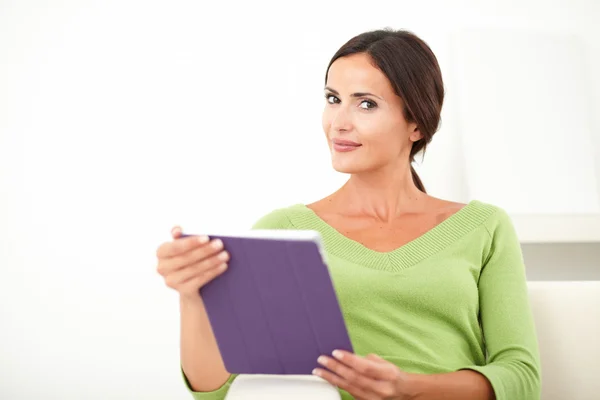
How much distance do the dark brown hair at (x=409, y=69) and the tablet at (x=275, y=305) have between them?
686 millimetres

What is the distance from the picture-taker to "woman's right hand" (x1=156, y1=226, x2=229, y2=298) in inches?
39.1

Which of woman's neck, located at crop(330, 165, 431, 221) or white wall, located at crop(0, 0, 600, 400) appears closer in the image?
woman's neck, located at crop(330, 165, 431, 221)

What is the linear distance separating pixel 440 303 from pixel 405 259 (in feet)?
0.41

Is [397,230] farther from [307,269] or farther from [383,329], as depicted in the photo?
[307,269]

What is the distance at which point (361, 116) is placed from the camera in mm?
1515

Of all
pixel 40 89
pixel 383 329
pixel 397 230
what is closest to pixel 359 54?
pixel 397 230

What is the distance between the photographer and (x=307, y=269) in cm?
97

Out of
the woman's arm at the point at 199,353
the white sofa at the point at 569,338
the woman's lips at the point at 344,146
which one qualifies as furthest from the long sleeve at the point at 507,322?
the woman's arm at the point at 199,353

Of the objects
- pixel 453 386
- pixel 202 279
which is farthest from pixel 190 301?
pixel 453 386

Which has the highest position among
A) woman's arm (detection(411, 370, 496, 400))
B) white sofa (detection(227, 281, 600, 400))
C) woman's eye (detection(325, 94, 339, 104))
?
woman's eye (detection(325, 94, 339, 104))

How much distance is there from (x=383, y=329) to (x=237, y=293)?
46 cm

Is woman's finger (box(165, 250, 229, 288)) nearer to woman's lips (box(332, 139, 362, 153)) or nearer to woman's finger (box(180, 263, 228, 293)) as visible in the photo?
woman's finger (box(180, 263, 228, 293))

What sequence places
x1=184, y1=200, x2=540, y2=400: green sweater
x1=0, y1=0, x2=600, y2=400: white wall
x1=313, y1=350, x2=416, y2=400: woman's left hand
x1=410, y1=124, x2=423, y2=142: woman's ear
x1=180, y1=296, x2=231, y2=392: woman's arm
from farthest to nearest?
x1=0, y1=0, x2=600, y2=400: white wall
x1=410, y1=124, x2=423, y2=142: woman's ear
x1=184, y1=200, x2=540, y2=400: green sweater
x1=180, y1=296, x2=231, y2=392: woman's arm
x1=313, y1=350, x2=416, y2=400: woman's left hand

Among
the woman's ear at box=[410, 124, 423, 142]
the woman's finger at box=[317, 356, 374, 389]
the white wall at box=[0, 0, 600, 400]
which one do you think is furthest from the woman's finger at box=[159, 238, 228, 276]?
the white wall at box=[0, 0, 600, 400]
